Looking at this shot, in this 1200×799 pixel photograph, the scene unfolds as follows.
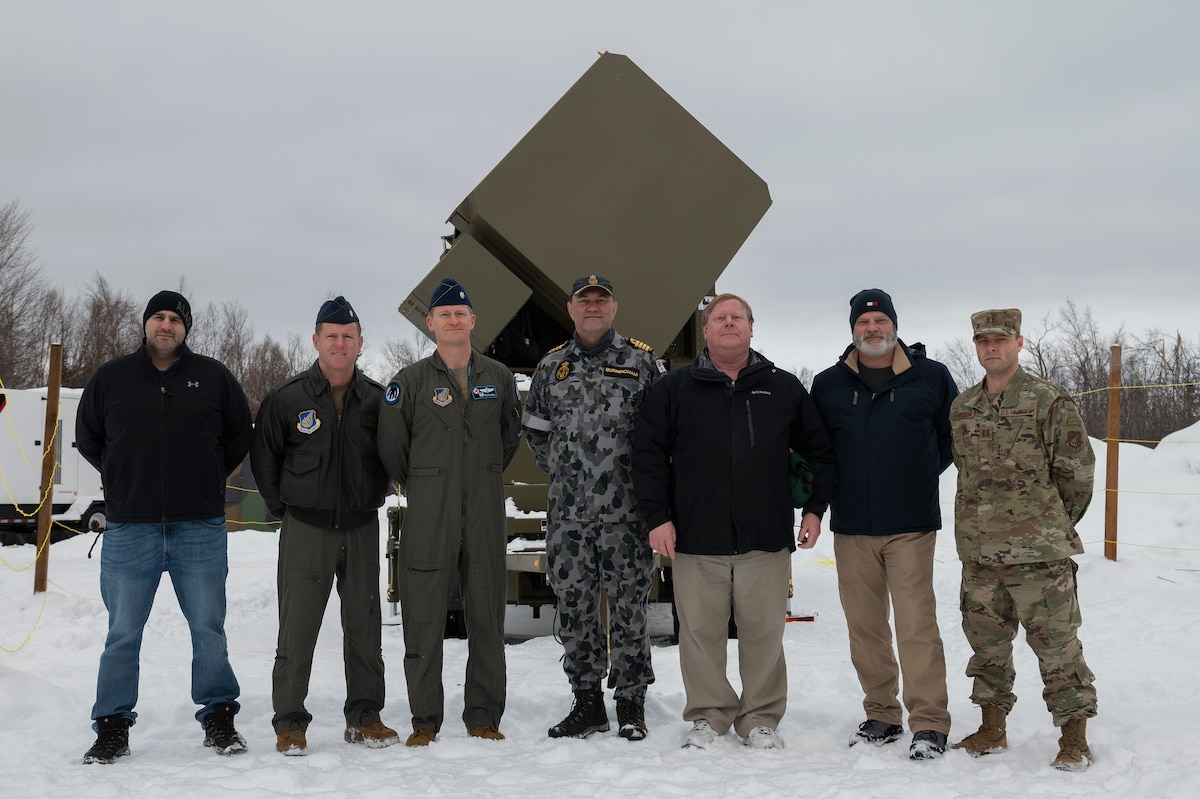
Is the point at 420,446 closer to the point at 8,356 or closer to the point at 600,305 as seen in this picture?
the point at 600,305

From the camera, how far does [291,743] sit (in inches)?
144

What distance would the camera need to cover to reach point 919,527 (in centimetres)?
372

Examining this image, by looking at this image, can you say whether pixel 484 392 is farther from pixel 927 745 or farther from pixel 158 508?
pixel 927 745

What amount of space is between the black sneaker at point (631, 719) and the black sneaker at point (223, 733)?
61.3 inches

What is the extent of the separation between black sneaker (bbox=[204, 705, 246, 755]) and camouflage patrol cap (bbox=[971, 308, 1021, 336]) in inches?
135

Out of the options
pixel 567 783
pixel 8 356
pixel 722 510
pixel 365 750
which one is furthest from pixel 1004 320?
pixel 8 356

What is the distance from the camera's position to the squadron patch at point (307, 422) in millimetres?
3863

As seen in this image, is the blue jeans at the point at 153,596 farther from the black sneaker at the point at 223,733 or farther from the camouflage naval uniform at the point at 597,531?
the camouflage naval uniform at the point at 597,531

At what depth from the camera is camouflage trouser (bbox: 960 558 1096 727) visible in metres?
3.44

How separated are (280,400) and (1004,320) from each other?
299 cm

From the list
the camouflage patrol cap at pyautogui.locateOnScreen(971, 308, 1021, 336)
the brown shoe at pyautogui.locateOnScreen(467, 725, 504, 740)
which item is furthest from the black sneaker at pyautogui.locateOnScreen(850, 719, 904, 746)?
the camouflage patrol cap at pyautogui.locateOnScreen(971, 308, 1021, 336)

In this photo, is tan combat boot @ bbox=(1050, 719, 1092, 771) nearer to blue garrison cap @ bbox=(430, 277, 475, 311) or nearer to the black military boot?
the black military boot

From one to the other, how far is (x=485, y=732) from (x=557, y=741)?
1.05 feet

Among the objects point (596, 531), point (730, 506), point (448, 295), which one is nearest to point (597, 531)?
point (596, 531)
